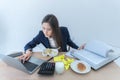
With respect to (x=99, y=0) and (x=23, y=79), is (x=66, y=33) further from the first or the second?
(x=23, y=79)

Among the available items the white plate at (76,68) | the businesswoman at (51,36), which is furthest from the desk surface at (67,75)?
the businesswoman at (51,36)

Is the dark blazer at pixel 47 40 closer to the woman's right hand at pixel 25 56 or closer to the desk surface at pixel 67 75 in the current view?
the woman's right hand at pixel 25 56

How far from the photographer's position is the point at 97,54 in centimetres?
140

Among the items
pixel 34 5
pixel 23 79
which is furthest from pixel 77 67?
pixel 34 5

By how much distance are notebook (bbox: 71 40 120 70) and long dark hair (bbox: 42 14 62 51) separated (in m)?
0.35

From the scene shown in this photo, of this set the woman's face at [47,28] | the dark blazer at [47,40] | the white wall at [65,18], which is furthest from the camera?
the white wall at [65,18]

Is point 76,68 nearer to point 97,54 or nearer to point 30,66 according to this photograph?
point 97,54

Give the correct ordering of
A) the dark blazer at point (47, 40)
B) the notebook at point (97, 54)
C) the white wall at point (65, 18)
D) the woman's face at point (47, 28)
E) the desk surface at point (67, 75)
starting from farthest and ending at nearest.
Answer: the white wall at point (65, 18) < the dark blazer at point (47, 40) < the woman's face at point (47, 28) < the notebook at point (97, 54) < the desk surface at point (67, 75)

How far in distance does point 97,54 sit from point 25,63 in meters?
0.64

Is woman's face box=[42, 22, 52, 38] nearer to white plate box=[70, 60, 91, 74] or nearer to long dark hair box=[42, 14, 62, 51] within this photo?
long dark hair box=[42, 14, 62, 51]

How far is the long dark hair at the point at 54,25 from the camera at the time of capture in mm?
1631

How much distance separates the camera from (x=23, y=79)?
3.83ft

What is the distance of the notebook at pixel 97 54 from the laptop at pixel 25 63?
36 cm

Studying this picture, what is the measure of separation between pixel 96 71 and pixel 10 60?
68cm
